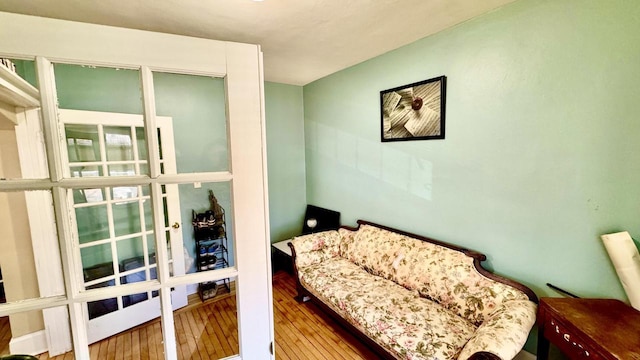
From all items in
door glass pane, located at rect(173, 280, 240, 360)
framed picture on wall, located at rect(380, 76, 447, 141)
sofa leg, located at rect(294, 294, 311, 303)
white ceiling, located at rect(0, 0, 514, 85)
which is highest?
white ceiling, located at rect(0, 0, 514, 85)

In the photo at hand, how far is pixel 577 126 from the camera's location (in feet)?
4.66

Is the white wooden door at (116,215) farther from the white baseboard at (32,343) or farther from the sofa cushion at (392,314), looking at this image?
the sofa cushion at (392,314)

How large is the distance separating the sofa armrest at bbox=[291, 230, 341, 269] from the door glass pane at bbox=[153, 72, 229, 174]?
177 cm

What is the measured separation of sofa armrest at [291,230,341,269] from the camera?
261 centimetres

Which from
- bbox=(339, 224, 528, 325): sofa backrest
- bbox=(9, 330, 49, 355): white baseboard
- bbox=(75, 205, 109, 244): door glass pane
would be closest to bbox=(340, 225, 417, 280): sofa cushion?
bbox=(339, 224, 528, 325): sofa backrest

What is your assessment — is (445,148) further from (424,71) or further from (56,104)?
(56,104)

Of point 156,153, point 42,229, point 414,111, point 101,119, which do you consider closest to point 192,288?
point 156,153

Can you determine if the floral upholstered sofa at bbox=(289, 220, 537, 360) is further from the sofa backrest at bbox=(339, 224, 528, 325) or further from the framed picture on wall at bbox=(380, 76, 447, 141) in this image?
the framed picture on wall at bbox=(380, 76, 447, 141)

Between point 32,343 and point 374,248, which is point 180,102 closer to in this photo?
point 374,248

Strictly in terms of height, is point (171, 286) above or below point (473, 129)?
below

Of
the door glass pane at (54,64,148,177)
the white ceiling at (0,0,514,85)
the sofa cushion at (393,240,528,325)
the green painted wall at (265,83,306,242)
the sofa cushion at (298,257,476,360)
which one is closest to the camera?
the door glass pane at (54,64,148,177)

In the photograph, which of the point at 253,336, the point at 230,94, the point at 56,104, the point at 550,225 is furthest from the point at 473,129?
the point at 56,104

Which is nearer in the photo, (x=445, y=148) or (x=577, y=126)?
(x=577, y=126)

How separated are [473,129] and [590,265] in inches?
41.0
